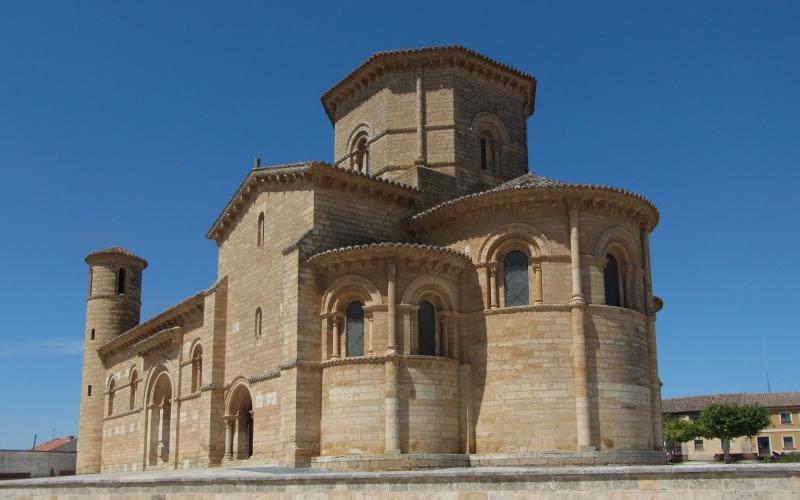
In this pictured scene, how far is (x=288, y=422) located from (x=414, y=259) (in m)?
4.82

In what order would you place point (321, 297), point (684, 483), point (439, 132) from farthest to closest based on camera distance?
point (439, 132)
point (321, 297)
point (684, 483)

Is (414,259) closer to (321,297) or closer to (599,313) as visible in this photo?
(321,297)

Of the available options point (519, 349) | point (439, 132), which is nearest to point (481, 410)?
point (519, 349)

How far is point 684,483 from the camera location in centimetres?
1127

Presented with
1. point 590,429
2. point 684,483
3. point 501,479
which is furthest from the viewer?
point 590,429

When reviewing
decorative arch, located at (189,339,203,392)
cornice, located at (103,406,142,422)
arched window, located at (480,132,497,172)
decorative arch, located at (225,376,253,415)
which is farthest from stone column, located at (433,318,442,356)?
cornice, located at (103,406,142,422)

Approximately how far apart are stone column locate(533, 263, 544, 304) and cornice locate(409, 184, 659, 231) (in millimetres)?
1524

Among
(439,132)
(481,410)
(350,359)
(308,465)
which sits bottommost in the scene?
(308,465)

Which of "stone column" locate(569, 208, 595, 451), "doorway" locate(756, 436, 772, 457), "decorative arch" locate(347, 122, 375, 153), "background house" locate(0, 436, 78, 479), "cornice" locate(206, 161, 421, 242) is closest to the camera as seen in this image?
"stone column" locate(569, 208, 595, 451)

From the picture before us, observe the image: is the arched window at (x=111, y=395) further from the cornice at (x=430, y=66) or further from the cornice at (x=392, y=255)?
the cornice at (x=392, y=255)

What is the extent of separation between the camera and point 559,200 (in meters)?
18.9

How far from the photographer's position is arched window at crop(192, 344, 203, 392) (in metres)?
24.8

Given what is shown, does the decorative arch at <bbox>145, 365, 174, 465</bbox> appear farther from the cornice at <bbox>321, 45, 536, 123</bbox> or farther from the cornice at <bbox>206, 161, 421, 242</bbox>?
the cornice at <bbox>321, 45, 536, 123</bbox>

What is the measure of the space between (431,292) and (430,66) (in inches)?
339
